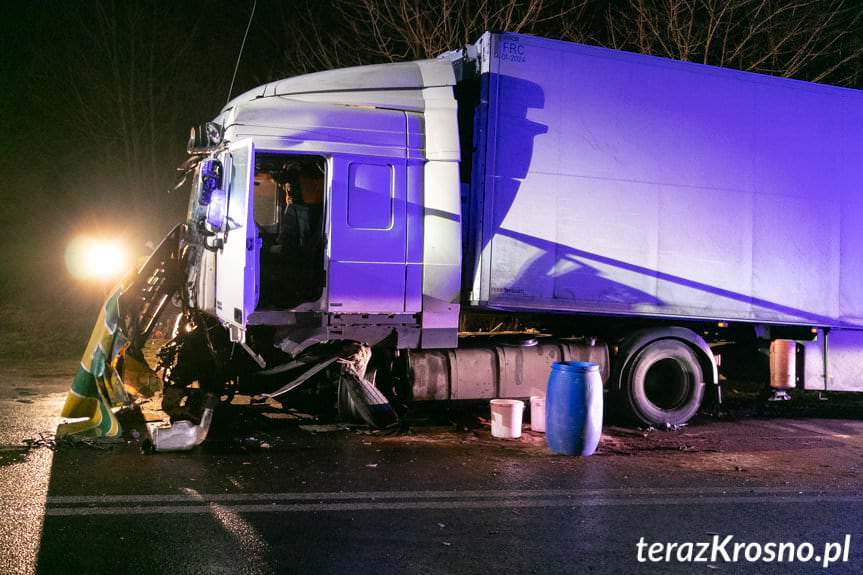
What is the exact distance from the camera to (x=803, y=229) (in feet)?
30.7

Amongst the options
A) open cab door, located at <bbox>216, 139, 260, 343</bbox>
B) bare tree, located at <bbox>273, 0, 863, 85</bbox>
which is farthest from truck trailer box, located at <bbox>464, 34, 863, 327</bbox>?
bare tree, located at <bbox>273, 0, 863, 85</bbox>

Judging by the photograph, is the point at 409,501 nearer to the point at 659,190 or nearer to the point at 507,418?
the point at 507,418

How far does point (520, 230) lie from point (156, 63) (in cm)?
1693

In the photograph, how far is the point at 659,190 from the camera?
349 inches

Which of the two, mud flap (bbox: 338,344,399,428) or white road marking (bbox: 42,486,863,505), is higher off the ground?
mud flap (bbox: 338,344,399,428)

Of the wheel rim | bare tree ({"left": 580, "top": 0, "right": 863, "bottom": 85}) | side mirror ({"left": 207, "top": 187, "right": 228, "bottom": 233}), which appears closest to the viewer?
side mirror ({"left": 207, "top": 187, "right": 228, "bottom": 233})

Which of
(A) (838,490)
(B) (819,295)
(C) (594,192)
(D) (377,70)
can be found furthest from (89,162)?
(A) (838,490)

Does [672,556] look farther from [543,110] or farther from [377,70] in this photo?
[377,70]

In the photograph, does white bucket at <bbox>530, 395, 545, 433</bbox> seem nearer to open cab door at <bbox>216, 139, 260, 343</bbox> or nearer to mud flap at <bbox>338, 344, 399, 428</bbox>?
mud flap at <bbox>338, 344, 399, 428</bbox>

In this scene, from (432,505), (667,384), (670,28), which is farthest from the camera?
(670,28)

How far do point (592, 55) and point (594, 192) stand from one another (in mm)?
1501

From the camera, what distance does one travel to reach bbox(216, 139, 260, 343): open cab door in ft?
24.4

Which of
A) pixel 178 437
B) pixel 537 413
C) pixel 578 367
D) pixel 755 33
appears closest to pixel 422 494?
pixel 578 367

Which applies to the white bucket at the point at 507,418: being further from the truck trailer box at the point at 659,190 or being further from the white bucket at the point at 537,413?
the truck trailer box at the point at 659,190
